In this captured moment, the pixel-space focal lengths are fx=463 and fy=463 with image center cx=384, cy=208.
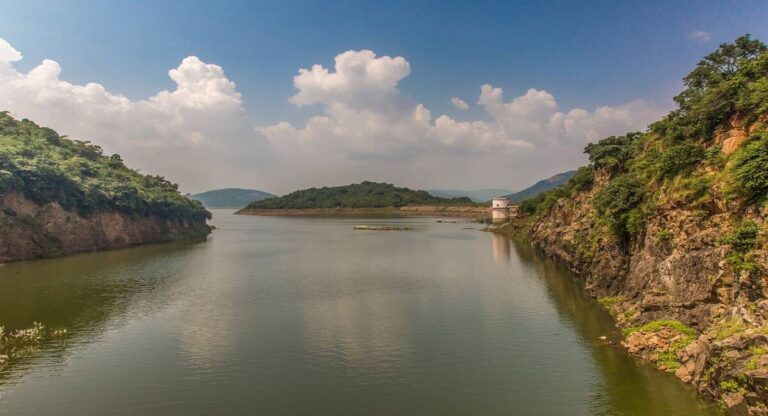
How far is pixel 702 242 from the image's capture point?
32.6 m

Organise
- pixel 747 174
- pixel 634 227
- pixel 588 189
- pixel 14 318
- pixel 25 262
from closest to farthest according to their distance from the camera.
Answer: pixel 747 174 < pixel 14 318 < pixel 634 227 < pixel 588 189 < pixel 25 262

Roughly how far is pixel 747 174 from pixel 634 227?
14.5m

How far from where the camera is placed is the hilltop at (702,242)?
2464 centimetres

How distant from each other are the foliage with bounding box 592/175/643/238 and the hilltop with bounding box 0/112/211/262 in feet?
298

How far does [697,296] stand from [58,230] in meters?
103

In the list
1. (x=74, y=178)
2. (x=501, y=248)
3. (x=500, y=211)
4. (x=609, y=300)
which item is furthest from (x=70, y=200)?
(x=500, y=211)

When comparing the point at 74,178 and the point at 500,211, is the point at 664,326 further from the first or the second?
the point at 500,211

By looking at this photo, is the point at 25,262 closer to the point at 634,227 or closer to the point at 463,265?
the point at 463,265

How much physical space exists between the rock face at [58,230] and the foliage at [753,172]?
97213 millimetres

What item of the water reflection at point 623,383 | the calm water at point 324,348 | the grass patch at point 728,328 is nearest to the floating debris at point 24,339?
the calm water at point 324,348

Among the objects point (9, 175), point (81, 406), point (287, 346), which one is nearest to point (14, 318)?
point (81, 406)

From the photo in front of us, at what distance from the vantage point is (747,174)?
29703mm

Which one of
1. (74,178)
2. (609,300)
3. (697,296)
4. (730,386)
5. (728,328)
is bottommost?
(609,300)

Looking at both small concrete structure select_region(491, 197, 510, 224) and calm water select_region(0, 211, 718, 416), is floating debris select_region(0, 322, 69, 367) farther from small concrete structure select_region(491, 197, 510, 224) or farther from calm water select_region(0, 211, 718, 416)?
small concrete structure select_region(491, 197, 510, 224)
